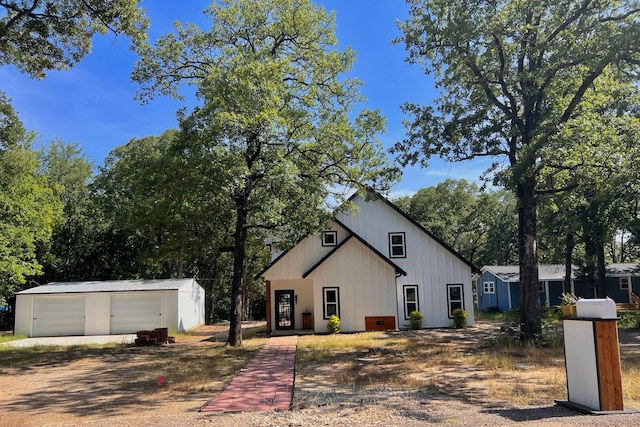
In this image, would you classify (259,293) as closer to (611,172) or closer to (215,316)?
(215,316)

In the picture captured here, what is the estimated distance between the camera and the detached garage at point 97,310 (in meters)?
26.1

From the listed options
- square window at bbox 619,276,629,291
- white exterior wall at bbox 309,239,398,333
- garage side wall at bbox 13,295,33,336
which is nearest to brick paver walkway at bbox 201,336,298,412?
white exterior wall at bbox 309,239,398,333

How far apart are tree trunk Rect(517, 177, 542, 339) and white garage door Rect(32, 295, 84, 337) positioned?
2245cm

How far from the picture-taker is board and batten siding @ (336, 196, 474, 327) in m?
23.9

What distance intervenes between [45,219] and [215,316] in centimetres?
1876

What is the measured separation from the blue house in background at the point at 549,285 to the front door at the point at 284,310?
1897 cm

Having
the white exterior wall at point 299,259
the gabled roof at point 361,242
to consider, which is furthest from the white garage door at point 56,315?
the gabled roof at point 361,242

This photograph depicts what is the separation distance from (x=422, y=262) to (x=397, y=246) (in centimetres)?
148

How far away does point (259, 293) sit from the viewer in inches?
1639

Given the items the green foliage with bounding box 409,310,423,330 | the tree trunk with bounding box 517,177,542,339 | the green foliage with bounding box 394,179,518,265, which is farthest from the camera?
the green foliage with bounding box 394,179,518,265

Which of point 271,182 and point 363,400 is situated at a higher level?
point 271,182

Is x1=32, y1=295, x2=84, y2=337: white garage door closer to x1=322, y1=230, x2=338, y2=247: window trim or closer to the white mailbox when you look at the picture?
x1=322, y1=230, x2=338, y2=247: window trim

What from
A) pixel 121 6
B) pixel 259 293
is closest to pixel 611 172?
pixel 121 6

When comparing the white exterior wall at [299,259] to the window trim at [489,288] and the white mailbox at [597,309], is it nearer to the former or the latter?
the white mailbox at [597,309]
